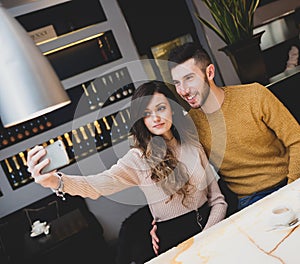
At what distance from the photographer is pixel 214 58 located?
1448 millimetres

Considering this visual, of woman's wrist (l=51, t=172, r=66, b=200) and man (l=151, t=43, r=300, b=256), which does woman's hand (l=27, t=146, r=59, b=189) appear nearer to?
woman's wrist (l=51, t=172, r=66, b=200)

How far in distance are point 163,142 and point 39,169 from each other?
40cm

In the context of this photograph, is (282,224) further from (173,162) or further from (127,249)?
(127,249)

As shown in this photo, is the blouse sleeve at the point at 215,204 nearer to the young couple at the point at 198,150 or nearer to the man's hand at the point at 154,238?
the young couple at the point at 198,150

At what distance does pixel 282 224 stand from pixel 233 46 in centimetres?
63

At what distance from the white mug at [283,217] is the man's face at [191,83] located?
427 millimetres

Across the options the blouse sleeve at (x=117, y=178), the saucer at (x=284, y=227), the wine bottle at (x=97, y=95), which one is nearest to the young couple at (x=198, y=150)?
the blouse sleeve at (x=117, y=178)

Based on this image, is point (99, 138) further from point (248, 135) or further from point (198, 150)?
point (248, 135)

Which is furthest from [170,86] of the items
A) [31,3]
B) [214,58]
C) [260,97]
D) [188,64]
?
[31,3]

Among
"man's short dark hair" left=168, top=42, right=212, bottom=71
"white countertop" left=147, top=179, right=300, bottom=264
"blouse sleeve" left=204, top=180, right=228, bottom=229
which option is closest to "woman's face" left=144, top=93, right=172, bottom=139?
"man's short dark hair" left=168, top=42, right=212, bottom=71

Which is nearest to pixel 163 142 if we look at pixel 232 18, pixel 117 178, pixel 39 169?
pixel 117 178

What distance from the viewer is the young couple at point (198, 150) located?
136cm

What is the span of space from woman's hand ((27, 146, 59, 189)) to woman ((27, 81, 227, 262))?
0.16ft

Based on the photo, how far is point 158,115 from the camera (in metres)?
1.36
